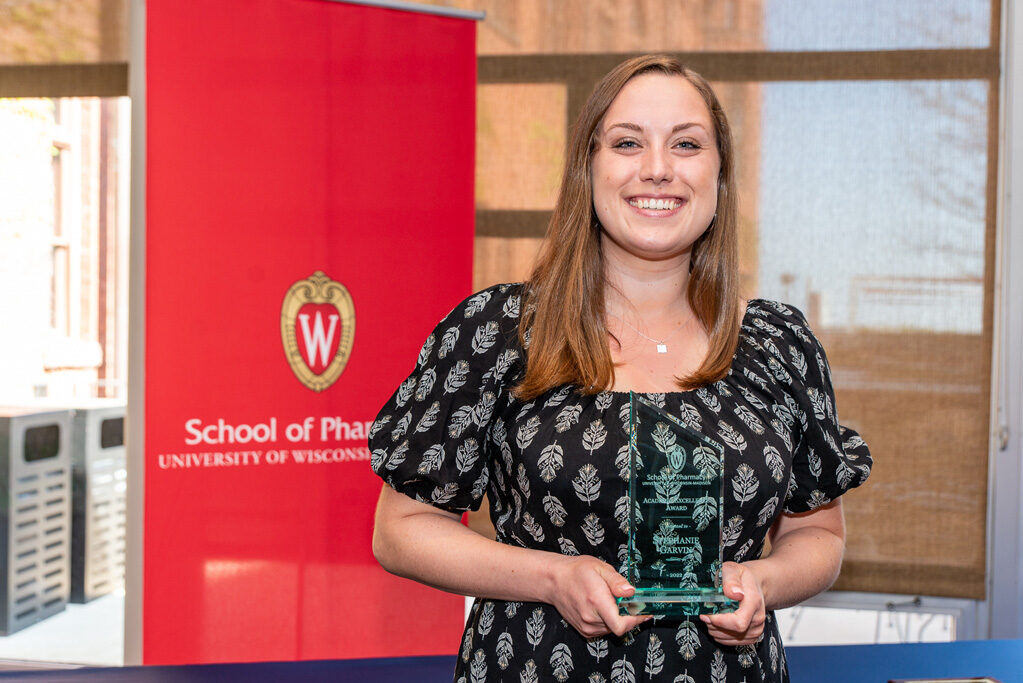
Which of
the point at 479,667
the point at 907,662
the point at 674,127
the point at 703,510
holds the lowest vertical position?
the point at 907,662

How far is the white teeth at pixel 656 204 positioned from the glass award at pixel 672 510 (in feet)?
1.15

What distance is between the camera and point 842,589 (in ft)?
11.4

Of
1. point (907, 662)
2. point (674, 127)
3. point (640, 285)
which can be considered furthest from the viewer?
point (907, 662)

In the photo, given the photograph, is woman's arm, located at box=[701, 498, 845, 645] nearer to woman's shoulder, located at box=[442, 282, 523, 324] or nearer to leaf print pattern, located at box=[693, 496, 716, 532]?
leaf print pattern, located at box=[693, 496, 716, 532]

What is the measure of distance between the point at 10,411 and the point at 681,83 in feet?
10.0

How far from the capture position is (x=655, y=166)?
4.27 feet

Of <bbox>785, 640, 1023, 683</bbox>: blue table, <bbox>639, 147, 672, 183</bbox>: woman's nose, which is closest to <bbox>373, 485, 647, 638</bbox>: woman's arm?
<bbox>639, 147, 672, 183</bbox>: woman's nose

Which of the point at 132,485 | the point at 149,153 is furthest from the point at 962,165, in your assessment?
the point at 132,485

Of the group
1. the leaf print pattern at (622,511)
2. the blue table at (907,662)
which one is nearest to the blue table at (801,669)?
the blue table at (907,662)

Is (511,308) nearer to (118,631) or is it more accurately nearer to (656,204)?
(656,204)

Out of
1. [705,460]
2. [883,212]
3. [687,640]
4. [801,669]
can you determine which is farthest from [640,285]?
[883,212]

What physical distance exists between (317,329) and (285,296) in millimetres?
131

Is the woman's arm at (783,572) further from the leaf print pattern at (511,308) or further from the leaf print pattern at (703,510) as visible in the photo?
the leaf print pattern at (511,308)

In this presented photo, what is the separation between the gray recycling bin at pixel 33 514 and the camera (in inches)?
135
